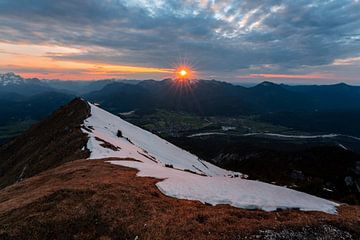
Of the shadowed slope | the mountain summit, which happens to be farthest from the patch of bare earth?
the shadowed slope

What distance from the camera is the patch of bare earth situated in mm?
19703

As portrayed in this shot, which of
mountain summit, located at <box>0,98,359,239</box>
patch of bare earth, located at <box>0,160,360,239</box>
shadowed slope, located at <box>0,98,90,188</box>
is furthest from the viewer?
shadowed slope, located at <box>0,98,90,188</box>

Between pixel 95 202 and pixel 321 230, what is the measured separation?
1682cm

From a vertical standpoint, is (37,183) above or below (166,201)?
below

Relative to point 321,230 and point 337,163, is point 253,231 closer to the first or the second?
point 321,230

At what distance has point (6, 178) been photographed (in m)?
67.6

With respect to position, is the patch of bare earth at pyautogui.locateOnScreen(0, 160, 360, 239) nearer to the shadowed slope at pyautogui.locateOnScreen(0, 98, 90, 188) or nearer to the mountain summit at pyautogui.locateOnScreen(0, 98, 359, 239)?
the mountain summit at pyautogui.locateOnScreen(0, 98, 359, 239)

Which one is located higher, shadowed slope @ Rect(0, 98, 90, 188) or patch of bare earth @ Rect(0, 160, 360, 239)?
patch of bare earth @ Rect(0, 160, 360, 239)

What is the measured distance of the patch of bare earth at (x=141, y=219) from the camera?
19.7m

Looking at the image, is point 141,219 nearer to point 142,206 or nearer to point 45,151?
point 142,206

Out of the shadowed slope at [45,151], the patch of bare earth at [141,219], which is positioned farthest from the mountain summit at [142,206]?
the shadowed slope at [45,151]

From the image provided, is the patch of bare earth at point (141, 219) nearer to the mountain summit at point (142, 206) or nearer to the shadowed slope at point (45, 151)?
the mountain summit at point (142, 206)

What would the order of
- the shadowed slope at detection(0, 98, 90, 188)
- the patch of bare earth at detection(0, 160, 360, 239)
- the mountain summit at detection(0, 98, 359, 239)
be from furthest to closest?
the shadowed slope at detection(0, 98, 90, 188) → the mountain summit at detection(0, 98, 359, 239) → the patch of bare earth at detection(0, 160, 360, 239)

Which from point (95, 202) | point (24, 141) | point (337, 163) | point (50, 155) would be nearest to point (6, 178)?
point (50, 155)
